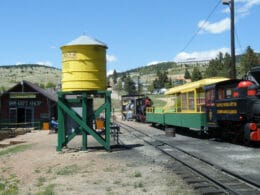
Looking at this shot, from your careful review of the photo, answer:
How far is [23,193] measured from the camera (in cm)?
1009

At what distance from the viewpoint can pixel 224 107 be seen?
64.4ft

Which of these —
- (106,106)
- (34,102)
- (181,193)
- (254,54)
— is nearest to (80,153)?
(106,106)

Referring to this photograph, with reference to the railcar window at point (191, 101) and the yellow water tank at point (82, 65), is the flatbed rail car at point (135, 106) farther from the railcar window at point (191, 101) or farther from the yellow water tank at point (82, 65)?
the yellow water tank at point (82, 65)

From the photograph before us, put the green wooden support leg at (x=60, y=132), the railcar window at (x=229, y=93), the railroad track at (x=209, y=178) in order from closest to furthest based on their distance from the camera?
the railroad track at (x=209, y=178)
the railcar window at (x=229, y=93)
the green wooden support leg at (x=60, y=132)

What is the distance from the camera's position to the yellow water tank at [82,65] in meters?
18.7

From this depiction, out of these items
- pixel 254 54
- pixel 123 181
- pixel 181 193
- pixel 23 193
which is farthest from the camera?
pixel 254 54

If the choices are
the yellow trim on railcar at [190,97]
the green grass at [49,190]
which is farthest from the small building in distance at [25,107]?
the green grass at [49,190]

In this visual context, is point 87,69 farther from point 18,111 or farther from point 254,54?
point 254,54

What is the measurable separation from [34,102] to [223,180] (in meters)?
41.9

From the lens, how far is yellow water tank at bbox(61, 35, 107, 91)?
61.3 feet

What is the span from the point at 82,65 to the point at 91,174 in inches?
283

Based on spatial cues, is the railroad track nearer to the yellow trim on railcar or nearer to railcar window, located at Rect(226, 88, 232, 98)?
railcar window, located at Rect(226, 88, 232, 98)

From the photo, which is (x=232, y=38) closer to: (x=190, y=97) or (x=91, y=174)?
(x=190, y=97)

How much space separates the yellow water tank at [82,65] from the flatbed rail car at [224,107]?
556 cm
